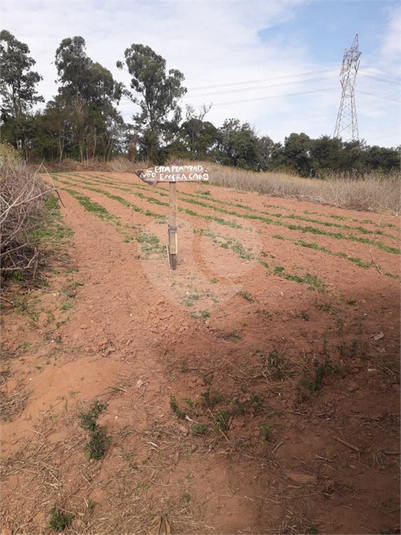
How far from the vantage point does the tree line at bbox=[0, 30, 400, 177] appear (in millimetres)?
26969

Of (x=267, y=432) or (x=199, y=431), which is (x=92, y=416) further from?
(x=267, y=432)

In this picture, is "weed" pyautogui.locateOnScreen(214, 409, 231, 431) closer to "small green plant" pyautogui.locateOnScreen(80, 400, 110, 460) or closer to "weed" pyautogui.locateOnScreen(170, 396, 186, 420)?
"weed" pyautogui.locateOnScreen(170, 396, 186, 420)

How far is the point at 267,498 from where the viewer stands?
1.99m

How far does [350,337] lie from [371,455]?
141cm

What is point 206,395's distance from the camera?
267 cm

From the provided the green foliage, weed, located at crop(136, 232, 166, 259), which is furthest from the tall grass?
the green foliage

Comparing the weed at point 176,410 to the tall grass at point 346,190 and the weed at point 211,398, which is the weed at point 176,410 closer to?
the weed at point 211,398

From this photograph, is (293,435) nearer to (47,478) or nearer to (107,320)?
(47,478)

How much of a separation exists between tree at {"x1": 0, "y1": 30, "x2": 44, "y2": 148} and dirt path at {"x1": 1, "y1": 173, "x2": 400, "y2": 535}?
25636 millimetres

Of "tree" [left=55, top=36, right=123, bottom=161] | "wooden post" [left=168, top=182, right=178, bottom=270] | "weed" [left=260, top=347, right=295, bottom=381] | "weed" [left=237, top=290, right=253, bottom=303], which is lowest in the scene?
"weed" [left=260, top=347, right=295, bottom=381]

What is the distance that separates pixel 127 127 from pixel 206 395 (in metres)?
31.5

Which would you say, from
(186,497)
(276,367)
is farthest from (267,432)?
(276,367)

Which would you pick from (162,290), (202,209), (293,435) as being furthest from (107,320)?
(202,209)

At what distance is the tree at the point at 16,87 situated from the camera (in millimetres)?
26219
